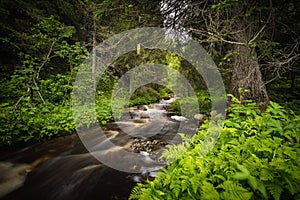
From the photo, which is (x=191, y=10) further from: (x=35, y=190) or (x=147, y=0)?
(x=35, y=190)

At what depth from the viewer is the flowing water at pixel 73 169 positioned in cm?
433

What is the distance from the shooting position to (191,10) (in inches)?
222

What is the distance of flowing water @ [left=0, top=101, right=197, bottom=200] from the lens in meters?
4.33

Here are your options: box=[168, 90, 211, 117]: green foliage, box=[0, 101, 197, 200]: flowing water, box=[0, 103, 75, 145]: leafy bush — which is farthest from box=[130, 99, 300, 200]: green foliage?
box=[168, 90, 211, 117]: green foliage

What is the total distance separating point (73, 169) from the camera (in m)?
5.37

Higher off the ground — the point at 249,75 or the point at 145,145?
the point at 249,75

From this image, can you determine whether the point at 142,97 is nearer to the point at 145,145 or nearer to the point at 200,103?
the point at 200,103

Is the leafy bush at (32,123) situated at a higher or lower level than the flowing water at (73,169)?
higher

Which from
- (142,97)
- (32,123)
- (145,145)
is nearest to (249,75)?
(145,145)

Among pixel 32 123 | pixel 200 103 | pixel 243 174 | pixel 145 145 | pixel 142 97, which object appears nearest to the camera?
pixel 243 174

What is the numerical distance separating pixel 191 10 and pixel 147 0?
178 cm

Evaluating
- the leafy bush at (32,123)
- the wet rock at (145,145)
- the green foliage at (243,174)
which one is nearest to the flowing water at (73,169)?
the wet rock at (145,145)

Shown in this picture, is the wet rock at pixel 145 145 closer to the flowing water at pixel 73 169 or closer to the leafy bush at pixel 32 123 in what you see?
the flowing water at pixel 73 169

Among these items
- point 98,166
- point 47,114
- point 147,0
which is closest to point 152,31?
point 147,0
